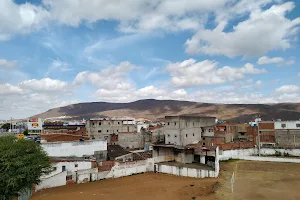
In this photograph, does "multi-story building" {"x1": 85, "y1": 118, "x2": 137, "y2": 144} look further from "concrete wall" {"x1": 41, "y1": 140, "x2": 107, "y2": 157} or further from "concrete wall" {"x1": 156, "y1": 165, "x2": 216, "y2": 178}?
"concrete wall" {"x1": 156, "y1": 165, "x2": 216, "y2": 178}

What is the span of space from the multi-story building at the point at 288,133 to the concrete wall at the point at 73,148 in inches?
1304

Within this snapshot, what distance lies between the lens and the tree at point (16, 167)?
66.5 ft

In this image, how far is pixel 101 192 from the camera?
25.6m

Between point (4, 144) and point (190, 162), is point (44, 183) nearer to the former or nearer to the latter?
point (4, 144)

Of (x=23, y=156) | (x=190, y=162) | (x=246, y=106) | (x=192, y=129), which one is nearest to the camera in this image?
(x=23, y=156)

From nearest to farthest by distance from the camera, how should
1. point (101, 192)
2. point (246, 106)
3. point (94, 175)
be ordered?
point (101, 192) < point (94, 175) < point (246, 106)

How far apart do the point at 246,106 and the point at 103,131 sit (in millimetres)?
146575

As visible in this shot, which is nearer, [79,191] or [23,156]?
[23,156]

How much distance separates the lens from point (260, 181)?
94.5ft

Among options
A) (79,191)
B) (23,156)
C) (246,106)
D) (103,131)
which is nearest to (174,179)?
(79,191)

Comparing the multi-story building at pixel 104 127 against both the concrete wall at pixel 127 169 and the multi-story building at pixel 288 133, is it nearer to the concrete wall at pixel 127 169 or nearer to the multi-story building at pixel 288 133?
the concrete wall at pixel 127 169

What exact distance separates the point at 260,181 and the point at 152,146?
18.3 m

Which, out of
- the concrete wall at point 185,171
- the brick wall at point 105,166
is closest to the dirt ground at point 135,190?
the brick wall at point 105,166

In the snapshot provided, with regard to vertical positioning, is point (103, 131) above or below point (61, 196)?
above
